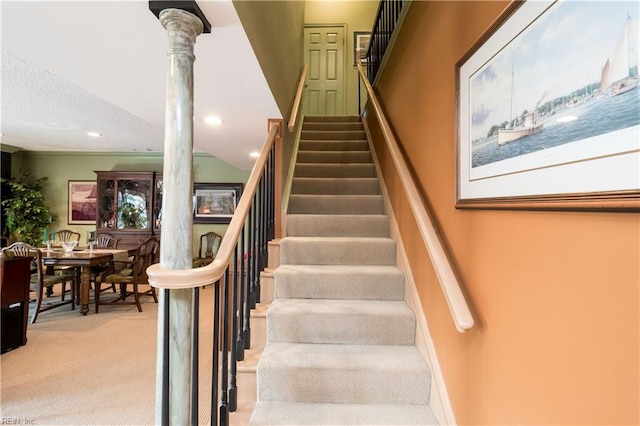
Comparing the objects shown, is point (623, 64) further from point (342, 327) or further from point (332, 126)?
point (332, 126)

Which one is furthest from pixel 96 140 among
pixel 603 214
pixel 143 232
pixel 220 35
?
pixel 603 214

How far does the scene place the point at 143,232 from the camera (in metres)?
5.64

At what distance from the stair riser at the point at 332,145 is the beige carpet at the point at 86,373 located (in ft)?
8.06

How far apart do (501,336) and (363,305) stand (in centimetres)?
96

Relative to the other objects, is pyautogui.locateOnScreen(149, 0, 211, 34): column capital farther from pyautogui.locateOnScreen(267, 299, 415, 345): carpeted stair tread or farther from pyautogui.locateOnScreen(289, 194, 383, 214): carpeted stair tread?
pyautogui.locateOnScreen(289, 194, 383, 214): carpeted stair tread

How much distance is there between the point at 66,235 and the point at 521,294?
7366mm

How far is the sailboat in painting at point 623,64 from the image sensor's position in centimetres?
60

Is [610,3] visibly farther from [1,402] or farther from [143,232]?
[143,232]

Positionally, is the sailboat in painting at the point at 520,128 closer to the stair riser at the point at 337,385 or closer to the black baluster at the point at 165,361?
the stair riser at the point at 337,385

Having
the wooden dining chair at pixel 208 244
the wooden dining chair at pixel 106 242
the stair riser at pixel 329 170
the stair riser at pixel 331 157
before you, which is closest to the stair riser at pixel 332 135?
the stair riser at pixel 331 157

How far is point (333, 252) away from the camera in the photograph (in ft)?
7.51

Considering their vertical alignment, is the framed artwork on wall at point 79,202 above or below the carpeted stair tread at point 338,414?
above

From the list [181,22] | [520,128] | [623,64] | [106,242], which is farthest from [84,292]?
[623,64]

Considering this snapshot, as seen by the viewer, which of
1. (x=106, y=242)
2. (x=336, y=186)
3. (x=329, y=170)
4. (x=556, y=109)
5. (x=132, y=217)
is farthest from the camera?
(x=132, y=217)
